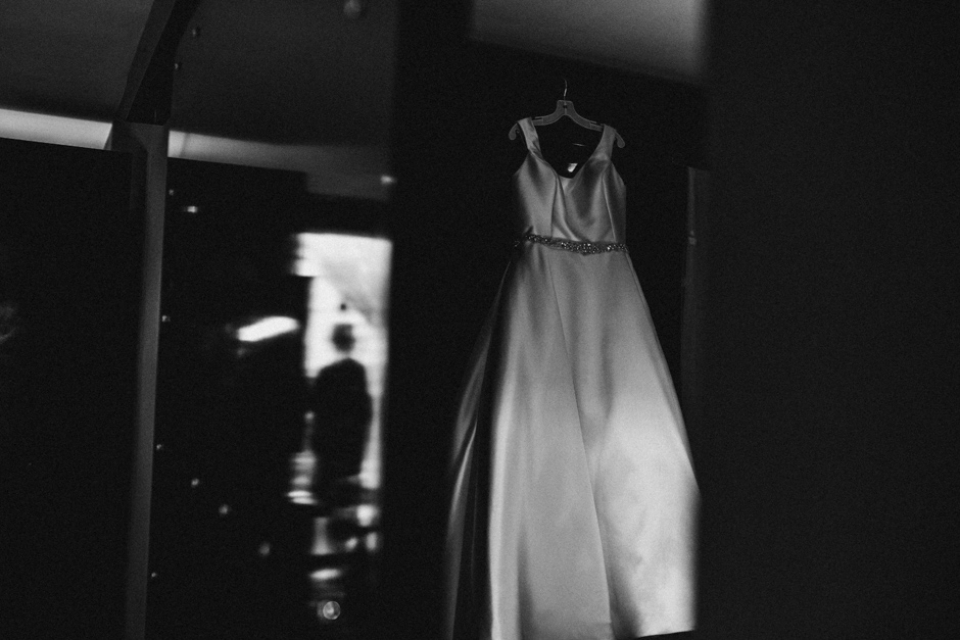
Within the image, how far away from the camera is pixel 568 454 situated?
49.0 inches

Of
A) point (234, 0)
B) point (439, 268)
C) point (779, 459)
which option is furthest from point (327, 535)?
point (234, 0)

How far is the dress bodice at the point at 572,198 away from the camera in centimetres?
134

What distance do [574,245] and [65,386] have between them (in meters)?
1.75

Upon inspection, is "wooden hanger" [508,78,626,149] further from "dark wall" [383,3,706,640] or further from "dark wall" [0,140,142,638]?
"dark wall" [0,140,142,638]

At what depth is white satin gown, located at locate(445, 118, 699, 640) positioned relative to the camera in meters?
1.19

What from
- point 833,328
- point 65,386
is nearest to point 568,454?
point 833,328

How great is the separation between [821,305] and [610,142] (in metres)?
1.18

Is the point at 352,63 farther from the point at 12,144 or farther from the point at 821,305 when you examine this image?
the point at 12,144

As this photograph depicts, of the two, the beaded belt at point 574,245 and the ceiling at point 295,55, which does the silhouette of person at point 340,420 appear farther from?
the beaded belt at point 574,245

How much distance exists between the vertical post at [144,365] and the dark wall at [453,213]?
149cm

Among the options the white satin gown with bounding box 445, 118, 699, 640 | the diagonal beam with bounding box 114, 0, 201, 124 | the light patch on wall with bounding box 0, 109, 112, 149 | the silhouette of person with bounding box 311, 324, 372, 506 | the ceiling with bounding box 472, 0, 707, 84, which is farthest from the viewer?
the light patch on wall with bounding box 0, 109, 112, 149

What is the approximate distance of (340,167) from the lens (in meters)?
1.00

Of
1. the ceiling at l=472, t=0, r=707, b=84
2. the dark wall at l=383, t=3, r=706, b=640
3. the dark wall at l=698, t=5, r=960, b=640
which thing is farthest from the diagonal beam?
the dark wall at l=698, t=5, r=960, b=640

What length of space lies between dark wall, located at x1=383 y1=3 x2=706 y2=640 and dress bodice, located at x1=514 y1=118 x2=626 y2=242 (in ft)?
0.15
